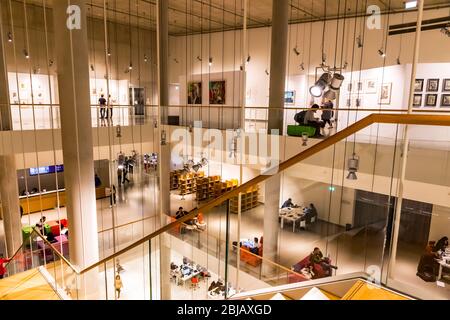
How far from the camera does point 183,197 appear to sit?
12867mm

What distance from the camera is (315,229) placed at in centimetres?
982

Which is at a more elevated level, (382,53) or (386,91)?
(382,53)

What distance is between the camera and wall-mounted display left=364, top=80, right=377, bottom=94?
9.44 metres

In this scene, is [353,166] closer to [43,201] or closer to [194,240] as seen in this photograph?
[194,240]

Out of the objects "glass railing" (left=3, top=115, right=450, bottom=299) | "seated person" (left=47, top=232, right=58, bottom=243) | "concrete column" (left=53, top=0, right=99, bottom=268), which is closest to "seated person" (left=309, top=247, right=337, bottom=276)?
"glass railing" (left=3, top=115, right=450, bottom=299)

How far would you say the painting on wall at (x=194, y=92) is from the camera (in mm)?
13776

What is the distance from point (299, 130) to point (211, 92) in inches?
282

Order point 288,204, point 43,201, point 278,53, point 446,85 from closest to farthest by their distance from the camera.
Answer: point 278,53 → point 446,85 → point 288,204 → point 43,201

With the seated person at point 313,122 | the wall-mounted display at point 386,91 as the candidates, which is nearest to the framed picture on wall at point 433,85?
the wall-mounted display at point 386,91

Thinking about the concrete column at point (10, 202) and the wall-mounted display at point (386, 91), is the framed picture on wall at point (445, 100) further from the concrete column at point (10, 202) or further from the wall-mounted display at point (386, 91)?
the concrete column at point (10, 202)

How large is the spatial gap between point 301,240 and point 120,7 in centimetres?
1016

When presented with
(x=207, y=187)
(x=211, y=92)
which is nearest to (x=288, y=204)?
(x=207, y=187)

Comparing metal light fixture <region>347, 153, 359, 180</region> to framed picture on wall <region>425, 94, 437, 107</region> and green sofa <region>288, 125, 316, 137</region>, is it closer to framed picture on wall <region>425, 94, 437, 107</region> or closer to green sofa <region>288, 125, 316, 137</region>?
green sofa <region>288, 125, 316, 137</region>

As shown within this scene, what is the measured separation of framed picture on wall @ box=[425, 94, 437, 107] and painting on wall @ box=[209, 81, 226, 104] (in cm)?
693
